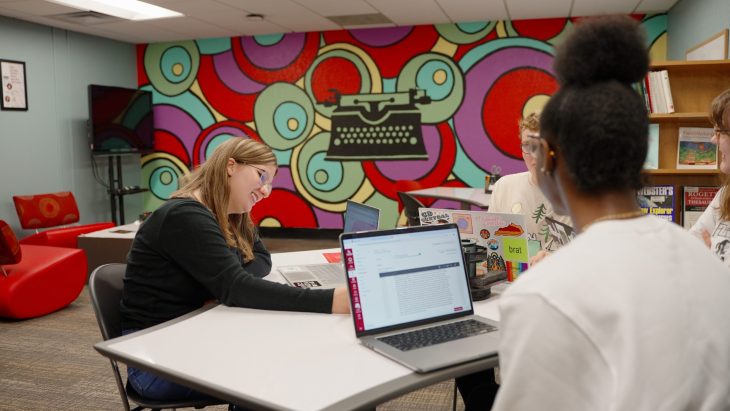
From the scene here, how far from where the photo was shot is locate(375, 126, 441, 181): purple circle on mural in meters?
7.11

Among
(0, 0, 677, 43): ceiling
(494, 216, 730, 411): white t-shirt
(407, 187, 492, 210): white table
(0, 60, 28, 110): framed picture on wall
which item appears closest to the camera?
(494, 216, 730, 411): white t-shirt

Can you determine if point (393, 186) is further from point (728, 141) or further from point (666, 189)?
point (728, 141)

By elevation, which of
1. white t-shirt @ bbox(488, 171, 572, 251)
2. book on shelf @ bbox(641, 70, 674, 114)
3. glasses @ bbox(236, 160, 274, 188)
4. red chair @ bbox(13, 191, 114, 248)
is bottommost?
red chair @ bbox(13, 191, 114, 248)

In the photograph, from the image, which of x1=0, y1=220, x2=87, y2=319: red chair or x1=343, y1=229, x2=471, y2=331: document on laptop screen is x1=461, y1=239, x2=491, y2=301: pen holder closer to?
x1=343, y1=229, x2=471, y2=331: document on laptop screen

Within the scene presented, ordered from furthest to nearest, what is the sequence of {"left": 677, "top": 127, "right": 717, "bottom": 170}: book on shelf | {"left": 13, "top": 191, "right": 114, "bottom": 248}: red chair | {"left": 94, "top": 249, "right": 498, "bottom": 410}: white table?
{"left": 13, "top": 191, "right": 114, "bottom": 248}: red chair
{"left": 677, "top": 127, "right": 717, "bottom": 170}: book on shelf
{"left": 94, "top": 249, "right": 498, "bottom": 410}: white table

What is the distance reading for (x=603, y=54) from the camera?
905 mm

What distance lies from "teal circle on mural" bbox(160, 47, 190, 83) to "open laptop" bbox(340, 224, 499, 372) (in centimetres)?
686

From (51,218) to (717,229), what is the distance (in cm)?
601

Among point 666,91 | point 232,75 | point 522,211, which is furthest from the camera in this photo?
point 232,75

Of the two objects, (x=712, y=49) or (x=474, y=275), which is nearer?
(x=474, y=275)

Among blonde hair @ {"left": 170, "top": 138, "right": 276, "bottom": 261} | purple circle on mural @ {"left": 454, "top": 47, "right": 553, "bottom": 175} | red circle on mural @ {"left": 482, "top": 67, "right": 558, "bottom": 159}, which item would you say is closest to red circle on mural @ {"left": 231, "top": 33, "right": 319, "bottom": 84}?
purple circle on mural @ {"left": 454, "top": 47, "right": 553, "bottom": 175}

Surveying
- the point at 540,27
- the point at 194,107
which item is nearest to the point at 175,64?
the point at 194,107

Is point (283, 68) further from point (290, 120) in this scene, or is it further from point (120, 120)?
point (120, 120)

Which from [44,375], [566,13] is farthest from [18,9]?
[566,13]
